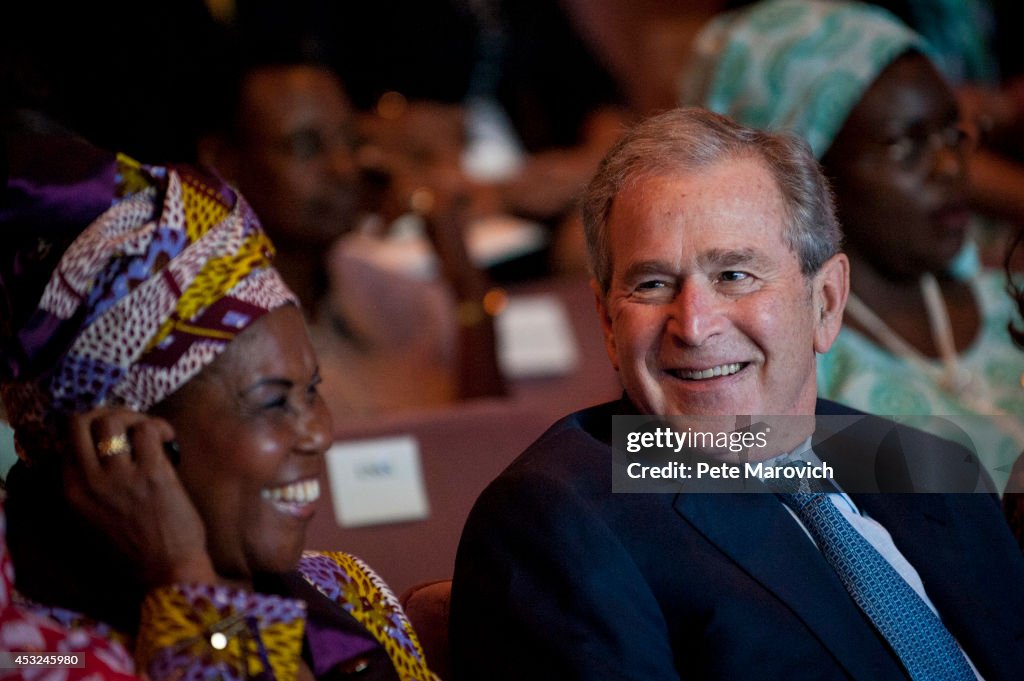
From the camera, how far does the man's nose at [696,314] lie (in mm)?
1851

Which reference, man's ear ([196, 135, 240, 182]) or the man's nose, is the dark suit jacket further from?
man's ear ([196, 135, 240, 182])

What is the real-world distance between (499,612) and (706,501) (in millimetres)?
357

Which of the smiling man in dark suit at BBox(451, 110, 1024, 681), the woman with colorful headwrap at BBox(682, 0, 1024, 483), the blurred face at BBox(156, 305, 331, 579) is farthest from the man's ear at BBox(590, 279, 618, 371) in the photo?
the woman with colorful headwrap at BBox(682, 0, 1024, 483)

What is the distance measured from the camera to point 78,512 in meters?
1.59

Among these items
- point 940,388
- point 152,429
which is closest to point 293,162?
point 940,388

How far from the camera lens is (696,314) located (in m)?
1.85

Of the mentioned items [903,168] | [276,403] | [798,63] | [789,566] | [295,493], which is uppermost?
[798,63]

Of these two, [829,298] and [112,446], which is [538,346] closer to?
[829,298]

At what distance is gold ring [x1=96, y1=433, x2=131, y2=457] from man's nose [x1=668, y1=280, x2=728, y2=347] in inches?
31.6

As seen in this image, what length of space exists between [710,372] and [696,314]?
100mm

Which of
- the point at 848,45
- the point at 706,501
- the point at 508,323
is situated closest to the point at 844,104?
the point at 848,45

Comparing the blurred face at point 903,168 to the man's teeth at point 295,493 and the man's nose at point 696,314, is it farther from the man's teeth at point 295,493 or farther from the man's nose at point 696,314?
the man's teeth at point 295,493

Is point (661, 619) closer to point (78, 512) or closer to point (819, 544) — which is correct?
point (819, 544)

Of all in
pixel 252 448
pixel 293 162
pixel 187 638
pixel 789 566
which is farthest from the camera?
pixel 293 162
